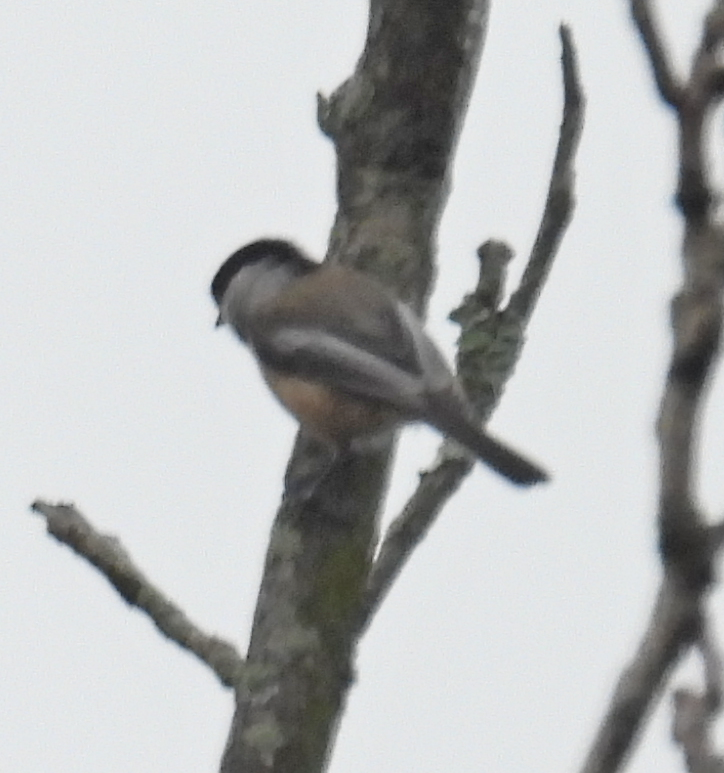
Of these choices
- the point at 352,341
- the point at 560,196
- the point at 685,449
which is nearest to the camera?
the point at 685,449

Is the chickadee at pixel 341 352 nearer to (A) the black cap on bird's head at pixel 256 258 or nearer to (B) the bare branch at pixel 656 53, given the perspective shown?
(A) the black cap on bird's head at pixel 256 258

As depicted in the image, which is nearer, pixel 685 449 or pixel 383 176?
pixel 685 449

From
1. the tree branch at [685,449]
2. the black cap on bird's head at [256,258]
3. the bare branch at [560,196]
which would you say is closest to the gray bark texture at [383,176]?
the bare branch at [560,196]

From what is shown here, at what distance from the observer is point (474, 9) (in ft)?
8.45

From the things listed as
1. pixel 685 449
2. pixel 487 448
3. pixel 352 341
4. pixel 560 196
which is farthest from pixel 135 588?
pixel 685 449

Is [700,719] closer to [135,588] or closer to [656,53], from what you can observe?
[656,53]

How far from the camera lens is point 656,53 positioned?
3.33ft

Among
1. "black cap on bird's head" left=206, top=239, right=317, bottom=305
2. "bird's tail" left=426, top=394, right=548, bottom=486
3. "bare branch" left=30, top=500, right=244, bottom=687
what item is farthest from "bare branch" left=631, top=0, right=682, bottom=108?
"black cap on bird's head" left=206, top=239, right=317, bottom=305

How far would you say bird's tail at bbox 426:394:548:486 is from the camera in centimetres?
251

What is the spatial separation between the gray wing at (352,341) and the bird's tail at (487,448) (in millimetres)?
120

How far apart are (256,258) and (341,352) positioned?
62 cm

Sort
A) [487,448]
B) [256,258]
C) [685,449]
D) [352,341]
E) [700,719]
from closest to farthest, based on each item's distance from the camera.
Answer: [685,449]
[700,719]
[487,448]
[352,341]
[256,258]

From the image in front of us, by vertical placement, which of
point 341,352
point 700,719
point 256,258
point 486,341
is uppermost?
point 256,258

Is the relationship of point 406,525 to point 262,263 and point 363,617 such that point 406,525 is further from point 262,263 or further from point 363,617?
point 262,263
